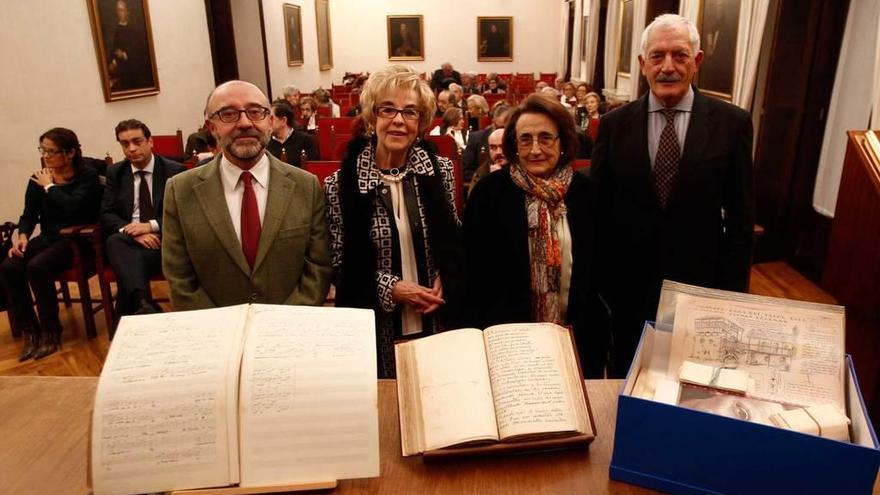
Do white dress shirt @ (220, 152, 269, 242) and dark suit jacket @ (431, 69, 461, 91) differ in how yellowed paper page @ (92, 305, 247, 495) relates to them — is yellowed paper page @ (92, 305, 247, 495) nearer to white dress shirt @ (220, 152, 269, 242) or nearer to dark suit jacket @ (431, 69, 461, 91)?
white dress shirt @ (220, 152, 269, 242)

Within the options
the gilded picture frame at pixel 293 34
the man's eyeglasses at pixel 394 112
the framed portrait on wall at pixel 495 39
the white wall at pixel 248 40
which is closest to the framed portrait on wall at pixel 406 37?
the framed portrait on wall at pixel 495 39

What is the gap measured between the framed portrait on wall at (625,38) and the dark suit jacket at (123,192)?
8049mm

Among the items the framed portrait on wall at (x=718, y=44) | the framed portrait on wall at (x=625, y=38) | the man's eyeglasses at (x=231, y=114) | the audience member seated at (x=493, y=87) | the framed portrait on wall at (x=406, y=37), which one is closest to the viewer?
the man's eyeglasses at (x=231, y=114)

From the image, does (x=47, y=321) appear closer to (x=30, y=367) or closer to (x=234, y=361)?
(x=30, y=367)

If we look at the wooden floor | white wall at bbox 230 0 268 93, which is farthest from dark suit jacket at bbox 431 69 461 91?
the wooden floor

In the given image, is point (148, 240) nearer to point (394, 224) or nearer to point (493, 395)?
point (394, 224)

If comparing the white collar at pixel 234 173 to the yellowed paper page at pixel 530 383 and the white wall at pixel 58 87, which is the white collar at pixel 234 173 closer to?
the yellowed paper page at pixel 530 383

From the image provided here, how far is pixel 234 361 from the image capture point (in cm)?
100

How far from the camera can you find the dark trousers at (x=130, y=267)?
3.57 m

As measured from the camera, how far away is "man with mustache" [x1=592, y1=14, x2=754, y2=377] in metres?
2.19

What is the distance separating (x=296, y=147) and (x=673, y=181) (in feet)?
12.9

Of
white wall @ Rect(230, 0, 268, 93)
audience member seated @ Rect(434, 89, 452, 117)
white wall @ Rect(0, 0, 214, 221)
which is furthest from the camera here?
white wall @ Rect(230, 0, 268, 93)

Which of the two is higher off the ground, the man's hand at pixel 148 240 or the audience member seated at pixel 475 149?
the audience member seated at pixel 475 149

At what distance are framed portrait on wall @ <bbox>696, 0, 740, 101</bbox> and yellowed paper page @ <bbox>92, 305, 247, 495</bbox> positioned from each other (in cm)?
586
